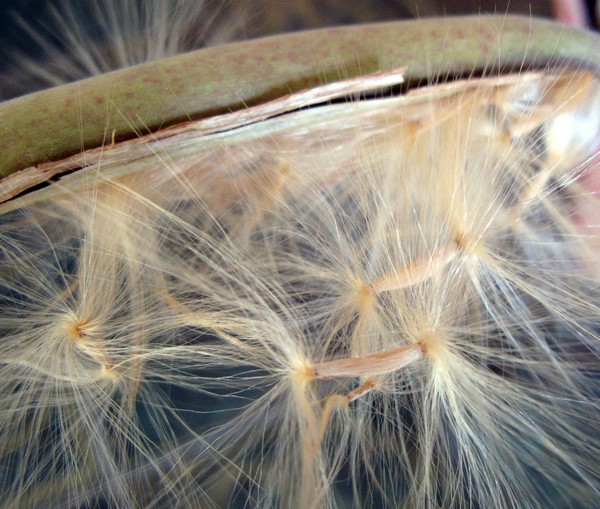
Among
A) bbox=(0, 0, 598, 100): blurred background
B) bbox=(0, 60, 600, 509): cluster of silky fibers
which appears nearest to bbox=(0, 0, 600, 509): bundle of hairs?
bbox=(0, 60, 600, 509): cluster of silky fibers

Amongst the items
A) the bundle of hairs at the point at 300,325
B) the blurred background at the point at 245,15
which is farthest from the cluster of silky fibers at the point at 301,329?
the blurred background at the point at 245,15

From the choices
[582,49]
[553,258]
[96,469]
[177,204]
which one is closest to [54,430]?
[96,469]

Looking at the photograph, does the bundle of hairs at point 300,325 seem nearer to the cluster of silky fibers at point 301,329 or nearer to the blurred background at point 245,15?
the cluster of silky fibers at point 301,329

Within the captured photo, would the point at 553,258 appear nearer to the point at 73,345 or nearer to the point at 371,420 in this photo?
the point at 371,420

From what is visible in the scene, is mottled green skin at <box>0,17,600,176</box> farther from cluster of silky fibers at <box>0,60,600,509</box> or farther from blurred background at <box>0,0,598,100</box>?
blurred background at <box>0,0,598,100</box>

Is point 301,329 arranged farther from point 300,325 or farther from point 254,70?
point 254,70

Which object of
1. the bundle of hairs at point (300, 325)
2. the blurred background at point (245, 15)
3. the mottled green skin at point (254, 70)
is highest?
the blurred background at point (245, 15)

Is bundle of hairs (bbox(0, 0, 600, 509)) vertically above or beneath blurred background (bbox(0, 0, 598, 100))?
beneath
